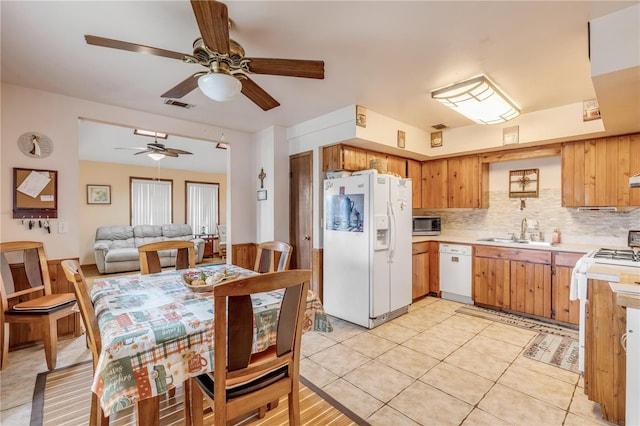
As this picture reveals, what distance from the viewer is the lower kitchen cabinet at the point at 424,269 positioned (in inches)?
164

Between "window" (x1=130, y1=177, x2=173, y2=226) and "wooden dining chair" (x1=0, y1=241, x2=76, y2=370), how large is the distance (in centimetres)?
491

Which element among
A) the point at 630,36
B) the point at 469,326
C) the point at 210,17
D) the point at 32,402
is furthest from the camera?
the point at 469,326

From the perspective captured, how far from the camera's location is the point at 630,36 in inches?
69.8

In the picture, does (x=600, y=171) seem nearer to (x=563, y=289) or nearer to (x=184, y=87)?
(x=563, y=289)

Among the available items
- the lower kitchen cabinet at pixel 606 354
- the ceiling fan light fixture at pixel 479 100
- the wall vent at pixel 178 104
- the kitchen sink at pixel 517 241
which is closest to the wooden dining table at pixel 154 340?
the lower kitchen cabinet at pixel 606 354

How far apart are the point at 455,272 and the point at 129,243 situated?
6.79 metres

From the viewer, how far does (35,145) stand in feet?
9.46

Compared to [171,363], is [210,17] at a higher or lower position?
higher

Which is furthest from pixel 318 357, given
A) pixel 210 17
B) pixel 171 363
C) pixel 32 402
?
pixel 210 17

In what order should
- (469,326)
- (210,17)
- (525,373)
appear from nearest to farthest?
1. (210,17)
2. (525,373)
3. (469,326)

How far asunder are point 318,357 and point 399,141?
9.14 feet

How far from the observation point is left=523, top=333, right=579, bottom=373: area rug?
8.34ft

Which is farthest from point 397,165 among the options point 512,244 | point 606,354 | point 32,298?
point 32,298

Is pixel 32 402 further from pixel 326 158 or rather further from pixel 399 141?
pixel 399 141
